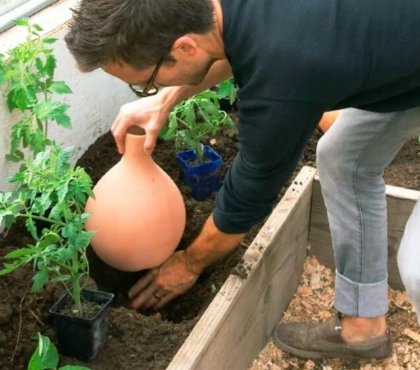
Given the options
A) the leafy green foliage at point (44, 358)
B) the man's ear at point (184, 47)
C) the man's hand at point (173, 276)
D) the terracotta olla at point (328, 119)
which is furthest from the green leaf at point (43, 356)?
the terracotta olla at point (328, 119)

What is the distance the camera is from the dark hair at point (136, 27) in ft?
5.59

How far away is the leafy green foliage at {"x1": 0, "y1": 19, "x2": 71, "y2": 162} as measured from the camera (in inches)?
90.0

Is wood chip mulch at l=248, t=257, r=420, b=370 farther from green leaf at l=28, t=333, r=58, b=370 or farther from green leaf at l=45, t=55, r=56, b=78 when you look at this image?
green leaf at l=45, t=55, r=56, b=78

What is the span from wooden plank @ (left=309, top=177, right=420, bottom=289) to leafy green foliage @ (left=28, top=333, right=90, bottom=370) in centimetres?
124

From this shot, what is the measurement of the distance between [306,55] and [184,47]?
278 millimetres

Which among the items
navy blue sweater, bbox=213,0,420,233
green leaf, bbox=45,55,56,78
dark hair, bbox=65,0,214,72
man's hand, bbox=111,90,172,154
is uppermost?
dark hair, bbox=65,0,214,72

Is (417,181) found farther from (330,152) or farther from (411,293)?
(411,293)

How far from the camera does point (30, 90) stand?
232 centimetres

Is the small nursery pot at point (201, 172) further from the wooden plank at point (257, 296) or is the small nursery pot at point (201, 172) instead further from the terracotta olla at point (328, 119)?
the terracotta olla at point (328, 119)

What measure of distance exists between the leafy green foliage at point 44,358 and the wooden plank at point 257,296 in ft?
0.93

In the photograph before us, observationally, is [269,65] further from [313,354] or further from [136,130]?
[313,354]

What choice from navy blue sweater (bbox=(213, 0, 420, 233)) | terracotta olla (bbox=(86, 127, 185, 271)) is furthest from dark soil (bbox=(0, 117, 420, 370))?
navy blue sweater (bbox=(213, 0, 420, 233))

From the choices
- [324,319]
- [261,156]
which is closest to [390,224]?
[324,319]

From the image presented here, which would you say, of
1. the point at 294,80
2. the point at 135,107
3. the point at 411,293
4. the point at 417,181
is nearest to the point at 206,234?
the point at 135,107
